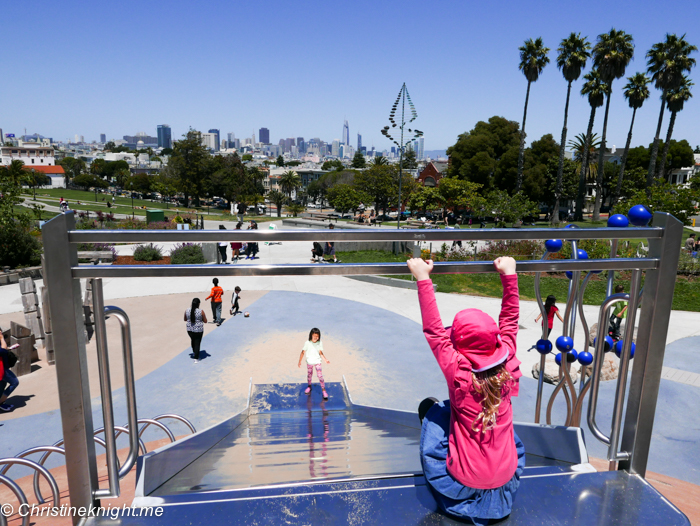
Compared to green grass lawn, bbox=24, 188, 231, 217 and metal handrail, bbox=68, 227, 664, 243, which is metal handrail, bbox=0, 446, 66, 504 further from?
green grass lawn, bbox=24, 188, 231, 217

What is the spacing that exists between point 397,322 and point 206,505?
35.2 feet

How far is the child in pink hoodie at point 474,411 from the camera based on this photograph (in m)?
2.28

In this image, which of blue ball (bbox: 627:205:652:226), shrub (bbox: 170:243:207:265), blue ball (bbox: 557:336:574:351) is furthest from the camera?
shrub (bbox: 170:243:207:265)

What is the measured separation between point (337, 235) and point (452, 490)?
140 cm

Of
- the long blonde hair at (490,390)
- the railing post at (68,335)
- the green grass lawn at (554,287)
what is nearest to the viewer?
the railing post at (68,335)

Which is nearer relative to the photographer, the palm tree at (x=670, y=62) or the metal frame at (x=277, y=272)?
the metal frame at (x=277, y=272)

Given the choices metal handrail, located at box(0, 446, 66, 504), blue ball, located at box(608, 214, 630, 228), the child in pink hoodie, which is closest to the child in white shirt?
metal handrail, located at box(0, 446, 66, 504)

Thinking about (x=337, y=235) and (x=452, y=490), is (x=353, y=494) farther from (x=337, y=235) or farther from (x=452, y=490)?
(x=337, y=235)

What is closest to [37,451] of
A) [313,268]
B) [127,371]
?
[127,371]

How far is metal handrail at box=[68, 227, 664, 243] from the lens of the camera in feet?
6.67

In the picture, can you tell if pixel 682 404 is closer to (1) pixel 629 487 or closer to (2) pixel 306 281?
(1) pixel 629 487

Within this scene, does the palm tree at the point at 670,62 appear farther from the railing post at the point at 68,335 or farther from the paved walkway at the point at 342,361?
the railing post at the point at 68,335

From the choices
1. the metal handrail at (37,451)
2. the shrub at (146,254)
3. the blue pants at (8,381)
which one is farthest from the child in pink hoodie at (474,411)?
the shrub at (146,254)

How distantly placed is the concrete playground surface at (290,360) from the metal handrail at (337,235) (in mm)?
5479
